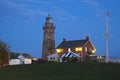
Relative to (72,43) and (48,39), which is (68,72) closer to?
(72,43)

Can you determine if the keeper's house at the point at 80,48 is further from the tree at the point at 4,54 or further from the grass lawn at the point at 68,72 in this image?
the grass lawn at the point at 68,72

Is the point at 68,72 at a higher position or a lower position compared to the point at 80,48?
lower

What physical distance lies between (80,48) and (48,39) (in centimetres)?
2834

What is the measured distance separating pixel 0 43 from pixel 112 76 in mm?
64066

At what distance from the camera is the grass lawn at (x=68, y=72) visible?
5317 cm

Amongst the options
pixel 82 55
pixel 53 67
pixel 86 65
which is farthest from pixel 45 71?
pixel 82 55

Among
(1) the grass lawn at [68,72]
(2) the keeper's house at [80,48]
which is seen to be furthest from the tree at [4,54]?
(1) the grass lawn at [68,72]

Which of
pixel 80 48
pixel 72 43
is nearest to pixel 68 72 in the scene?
pixel 80 48

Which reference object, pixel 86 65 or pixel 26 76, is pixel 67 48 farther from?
pixel 26 76

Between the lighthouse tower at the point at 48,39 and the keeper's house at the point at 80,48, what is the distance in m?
14.2

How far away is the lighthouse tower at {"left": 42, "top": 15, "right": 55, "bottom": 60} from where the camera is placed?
134 m

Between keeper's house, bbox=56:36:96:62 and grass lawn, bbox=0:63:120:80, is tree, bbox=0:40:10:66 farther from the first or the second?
grass lawn, bbox=0:63:120:80

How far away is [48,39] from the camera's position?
5384 inches

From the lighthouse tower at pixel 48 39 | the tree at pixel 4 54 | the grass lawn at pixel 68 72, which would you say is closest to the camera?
the grass lawn at pixel 68 72
